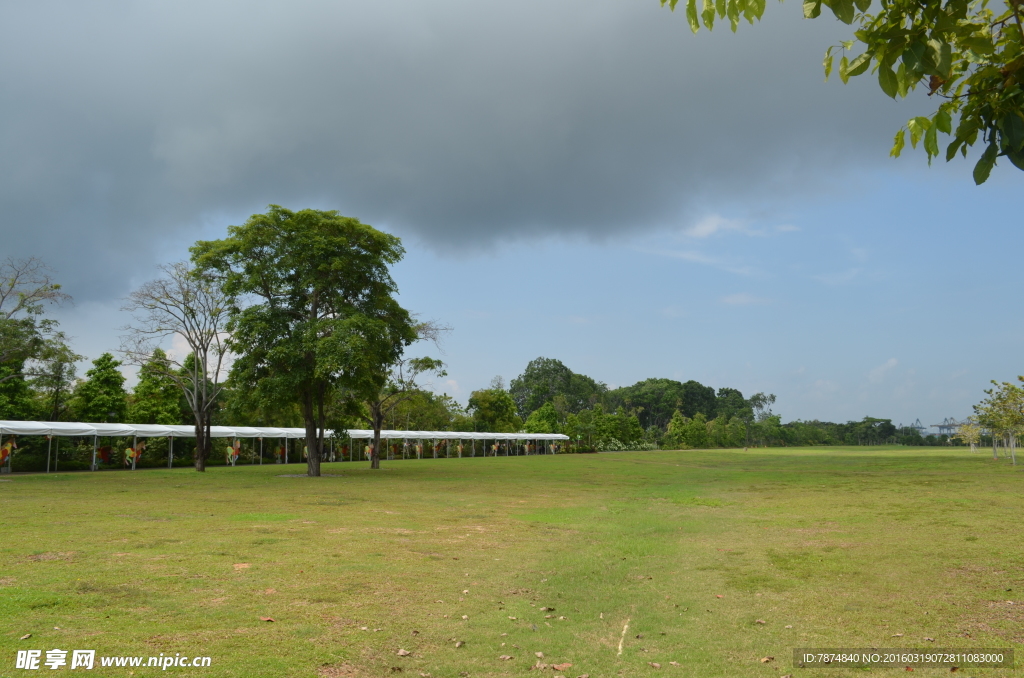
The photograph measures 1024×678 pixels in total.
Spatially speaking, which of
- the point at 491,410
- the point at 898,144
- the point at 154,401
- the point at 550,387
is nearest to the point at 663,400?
the point at 550,387

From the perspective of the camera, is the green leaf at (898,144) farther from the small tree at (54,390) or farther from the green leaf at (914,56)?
the small tree at (54,390)

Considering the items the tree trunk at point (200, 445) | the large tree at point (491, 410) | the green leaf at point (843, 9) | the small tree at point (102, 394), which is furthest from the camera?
the large tree at point (491, 410)

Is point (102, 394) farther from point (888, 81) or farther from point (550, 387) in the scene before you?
point (550, 387)

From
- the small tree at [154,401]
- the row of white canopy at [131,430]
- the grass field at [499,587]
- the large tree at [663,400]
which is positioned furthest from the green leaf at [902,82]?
the large tree at [663,400]

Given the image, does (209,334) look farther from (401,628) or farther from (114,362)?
(401,628)

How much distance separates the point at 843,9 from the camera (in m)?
2.46

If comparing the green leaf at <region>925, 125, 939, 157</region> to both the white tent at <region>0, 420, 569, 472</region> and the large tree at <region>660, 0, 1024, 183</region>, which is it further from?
the white tent at <region>0, 420, 569, 472</region>

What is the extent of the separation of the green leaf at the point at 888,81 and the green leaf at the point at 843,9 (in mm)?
319

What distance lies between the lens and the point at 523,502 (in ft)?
61.0

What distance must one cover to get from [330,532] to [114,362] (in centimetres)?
4059

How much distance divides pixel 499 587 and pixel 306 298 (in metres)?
24.9

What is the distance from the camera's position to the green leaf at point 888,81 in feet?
8.61

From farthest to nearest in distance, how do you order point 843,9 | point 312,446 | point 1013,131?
point 312,446
point 1013,131
point 843,9

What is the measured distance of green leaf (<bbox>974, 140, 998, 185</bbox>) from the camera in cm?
271
